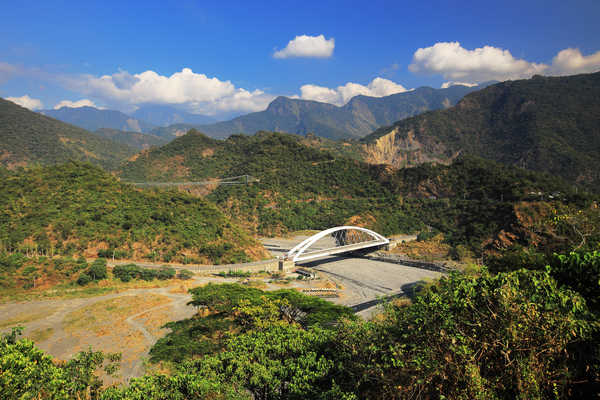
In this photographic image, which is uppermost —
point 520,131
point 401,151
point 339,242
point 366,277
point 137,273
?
point 520,131

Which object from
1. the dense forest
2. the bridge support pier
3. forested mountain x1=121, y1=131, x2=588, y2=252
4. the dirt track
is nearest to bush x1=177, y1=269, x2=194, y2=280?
the dirt track

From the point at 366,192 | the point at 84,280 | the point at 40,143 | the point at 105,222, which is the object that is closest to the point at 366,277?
the point at 84,280

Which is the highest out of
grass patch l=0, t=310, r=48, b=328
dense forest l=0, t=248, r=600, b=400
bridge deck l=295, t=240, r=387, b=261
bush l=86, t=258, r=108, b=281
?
dense forest l=0, t=248, r=600, b=400

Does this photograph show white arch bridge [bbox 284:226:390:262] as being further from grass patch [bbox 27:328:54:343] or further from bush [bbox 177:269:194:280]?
grass patch [bbox 27:328:54:343]

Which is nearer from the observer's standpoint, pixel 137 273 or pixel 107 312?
pixel 107 312

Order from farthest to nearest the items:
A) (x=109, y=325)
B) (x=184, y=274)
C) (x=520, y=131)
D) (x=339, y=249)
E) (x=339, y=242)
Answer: (x=520, y=131) < (x=339, y=242) < (x=339, y=249) < (x=184, y=274) < (x=109, y=325)

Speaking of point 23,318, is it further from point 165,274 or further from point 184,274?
point 184,274

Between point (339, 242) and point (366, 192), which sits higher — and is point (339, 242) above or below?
below
